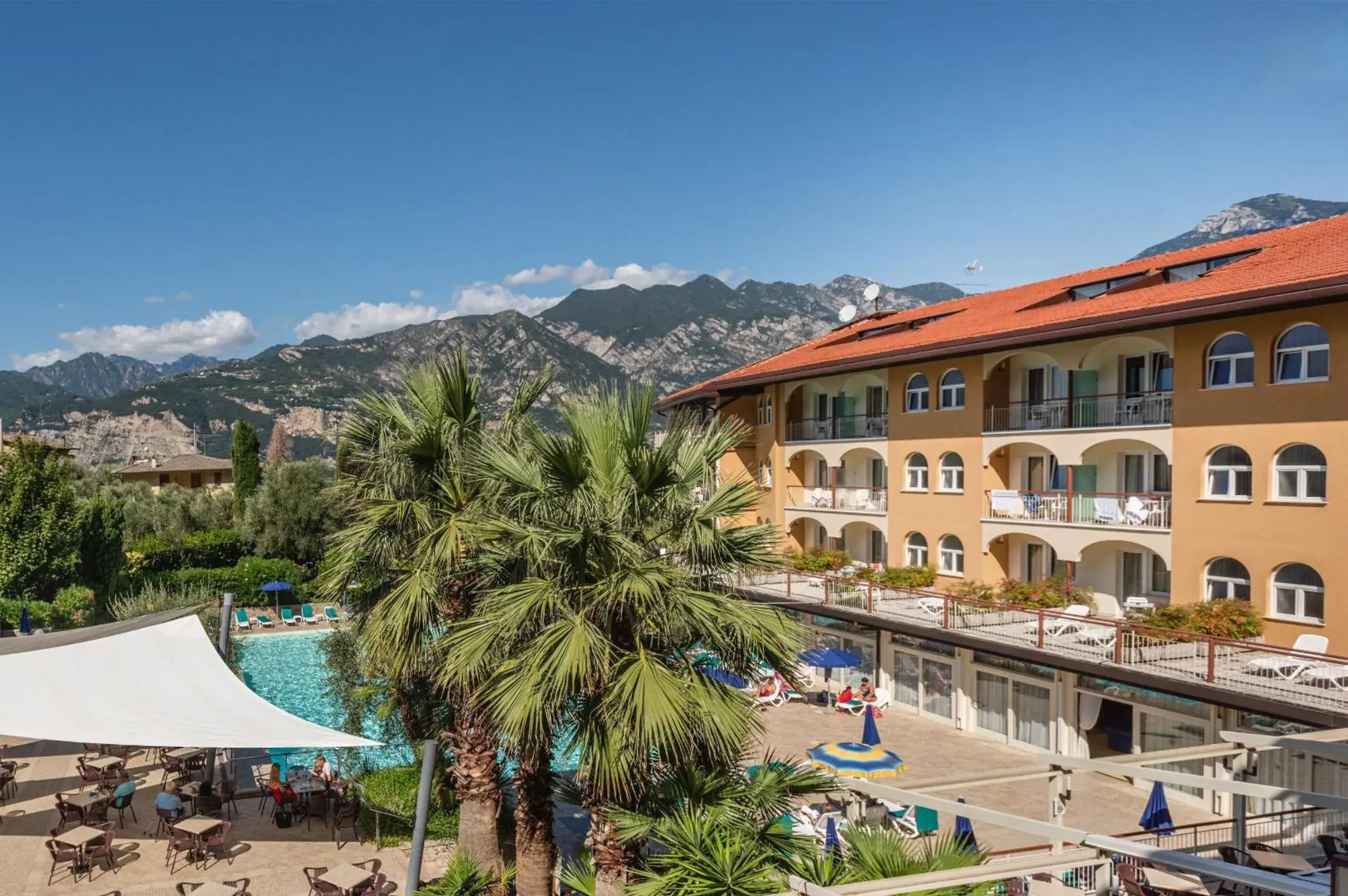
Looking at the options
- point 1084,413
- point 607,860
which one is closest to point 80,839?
point 607,860

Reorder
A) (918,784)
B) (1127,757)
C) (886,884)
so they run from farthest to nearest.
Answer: (1127,757)
(918,784)
(886,884)

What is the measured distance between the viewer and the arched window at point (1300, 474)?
53.6 feet

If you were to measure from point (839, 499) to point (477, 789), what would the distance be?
1881cm

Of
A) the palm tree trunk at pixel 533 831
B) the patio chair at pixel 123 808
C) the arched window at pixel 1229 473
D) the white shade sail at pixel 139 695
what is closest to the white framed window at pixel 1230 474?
the arched window at pixel 1229 473

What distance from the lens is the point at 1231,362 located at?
700 inches

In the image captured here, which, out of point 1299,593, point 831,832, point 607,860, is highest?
point 1299,593

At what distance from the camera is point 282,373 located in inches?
7869

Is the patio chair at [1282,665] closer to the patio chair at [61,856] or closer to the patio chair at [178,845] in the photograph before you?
the patio chair at [178,845]

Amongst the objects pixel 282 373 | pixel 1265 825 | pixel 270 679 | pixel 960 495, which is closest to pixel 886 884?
pixel 1265 825

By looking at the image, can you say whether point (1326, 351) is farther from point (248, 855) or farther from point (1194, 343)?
point (248, 855)

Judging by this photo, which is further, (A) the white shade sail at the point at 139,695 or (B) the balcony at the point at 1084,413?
(B) the balcony at the point at 1084,413

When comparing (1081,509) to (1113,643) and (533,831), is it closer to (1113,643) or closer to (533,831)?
(1113,643)

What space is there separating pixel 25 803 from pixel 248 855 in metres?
5.50

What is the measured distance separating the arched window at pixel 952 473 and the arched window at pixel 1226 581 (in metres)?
7.10
